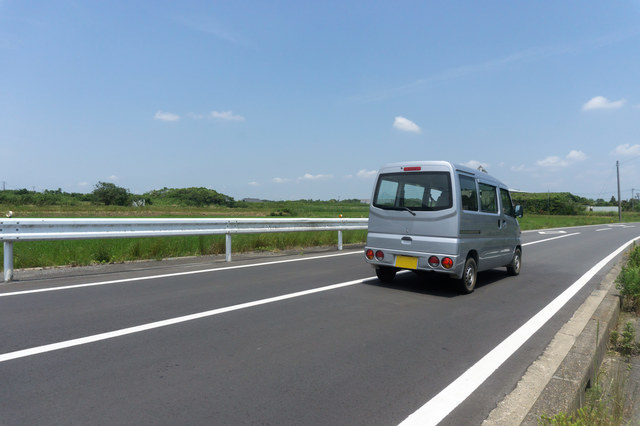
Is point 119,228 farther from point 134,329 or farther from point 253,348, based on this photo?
point 253,348

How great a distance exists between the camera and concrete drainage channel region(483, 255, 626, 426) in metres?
3.14

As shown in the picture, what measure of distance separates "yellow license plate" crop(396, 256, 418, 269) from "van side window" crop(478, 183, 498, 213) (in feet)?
5.95

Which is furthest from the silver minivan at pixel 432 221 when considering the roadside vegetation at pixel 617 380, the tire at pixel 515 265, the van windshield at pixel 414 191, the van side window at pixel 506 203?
the roadside vegetation at pixel 617 380

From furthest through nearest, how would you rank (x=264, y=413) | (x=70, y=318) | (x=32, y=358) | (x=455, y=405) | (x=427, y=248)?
(x=427, y=248)
(x=70, y=318)
(x=32, y=358)
(x=455, y=405)
(x=264, y=413)

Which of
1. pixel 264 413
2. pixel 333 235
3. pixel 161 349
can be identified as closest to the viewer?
pixel 264 413

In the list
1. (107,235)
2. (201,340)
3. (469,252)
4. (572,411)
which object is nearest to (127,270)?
(107,235)

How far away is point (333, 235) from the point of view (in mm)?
16141

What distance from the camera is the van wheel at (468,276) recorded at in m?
7.40

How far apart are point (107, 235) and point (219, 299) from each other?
11.9ft

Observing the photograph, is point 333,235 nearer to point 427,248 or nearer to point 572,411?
point 427,248

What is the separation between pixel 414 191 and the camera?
24.9ft

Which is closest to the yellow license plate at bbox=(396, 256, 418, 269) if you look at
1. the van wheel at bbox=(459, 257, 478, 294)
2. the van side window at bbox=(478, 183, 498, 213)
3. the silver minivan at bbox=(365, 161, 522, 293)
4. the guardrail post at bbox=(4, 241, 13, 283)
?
the silver minivan at bbox=(365, 161, 522, 293)

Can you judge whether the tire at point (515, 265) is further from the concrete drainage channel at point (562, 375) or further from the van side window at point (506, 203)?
the concrete drainage channel at point (562, 375)

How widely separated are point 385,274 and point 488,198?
2539 millimetres
